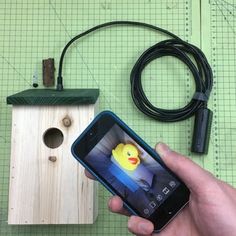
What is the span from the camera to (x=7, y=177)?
80 cm

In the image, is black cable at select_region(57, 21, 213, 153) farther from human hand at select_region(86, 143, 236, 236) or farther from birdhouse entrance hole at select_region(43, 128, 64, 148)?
human hand at select_region(86, 143, 236, 236)

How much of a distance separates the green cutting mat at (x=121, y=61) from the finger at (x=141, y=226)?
0.68 ft

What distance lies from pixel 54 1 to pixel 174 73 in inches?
13.1

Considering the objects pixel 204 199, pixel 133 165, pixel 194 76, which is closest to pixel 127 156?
pixel 133 165

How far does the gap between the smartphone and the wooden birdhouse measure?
10 centimetres

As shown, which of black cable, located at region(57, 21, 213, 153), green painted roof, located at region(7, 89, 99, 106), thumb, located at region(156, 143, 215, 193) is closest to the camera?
thumb, located at region(156, 143, 215, 193)

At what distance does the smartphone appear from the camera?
1.89ft

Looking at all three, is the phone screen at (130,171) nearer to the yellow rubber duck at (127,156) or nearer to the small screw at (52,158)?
the yellow rubber duck at (127,156)

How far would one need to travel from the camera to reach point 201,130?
76 centimetres

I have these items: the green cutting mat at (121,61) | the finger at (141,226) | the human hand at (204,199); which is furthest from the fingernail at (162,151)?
the green cutting mat at (121,61)

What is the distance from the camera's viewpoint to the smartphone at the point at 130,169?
576 millimetres

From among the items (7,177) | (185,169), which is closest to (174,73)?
(185,169)

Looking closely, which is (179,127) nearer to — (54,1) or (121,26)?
(121,26)

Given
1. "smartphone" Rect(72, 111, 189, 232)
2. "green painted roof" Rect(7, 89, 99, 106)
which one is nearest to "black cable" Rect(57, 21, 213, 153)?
"green painted roof" Rect(7, 89, 99, 106)
